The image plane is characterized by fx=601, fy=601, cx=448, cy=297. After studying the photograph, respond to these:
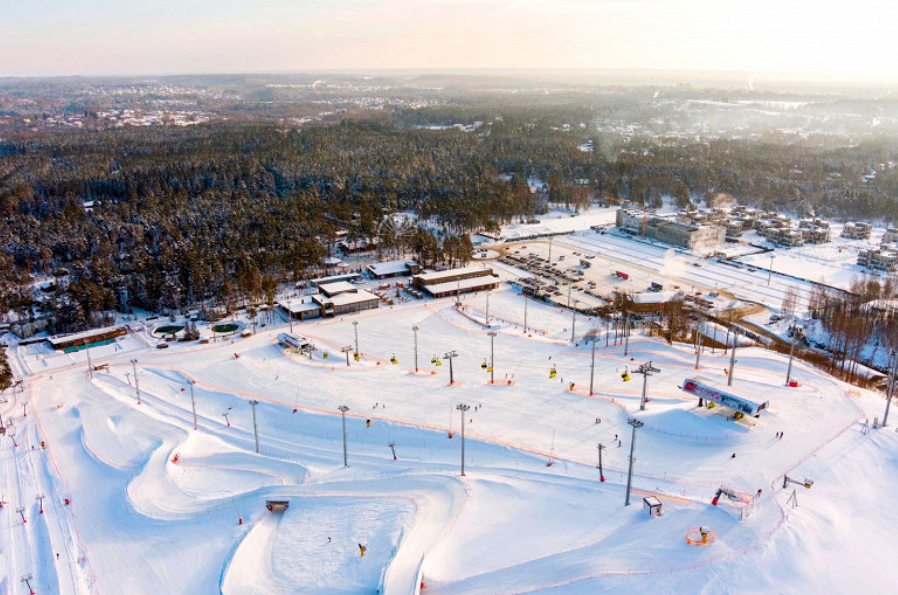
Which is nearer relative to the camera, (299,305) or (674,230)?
(299,305)

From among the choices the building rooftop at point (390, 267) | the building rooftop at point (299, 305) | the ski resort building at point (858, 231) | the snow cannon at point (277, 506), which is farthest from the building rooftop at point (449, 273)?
the ski resort building at point (858, 231)

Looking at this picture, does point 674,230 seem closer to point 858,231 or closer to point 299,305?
point 858,231

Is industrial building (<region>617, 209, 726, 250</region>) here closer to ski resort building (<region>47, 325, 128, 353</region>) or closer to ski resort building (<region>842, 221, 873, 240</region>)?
ski resort building (<region>842, 221, 873, 240</region>)

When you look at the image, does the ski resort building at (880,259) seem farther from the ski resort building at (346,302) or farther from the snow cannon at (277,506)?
the snow cannon at (277,506)

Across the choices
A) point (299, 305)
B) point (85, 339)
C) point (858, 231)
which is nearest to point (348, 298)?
point (299, 305)

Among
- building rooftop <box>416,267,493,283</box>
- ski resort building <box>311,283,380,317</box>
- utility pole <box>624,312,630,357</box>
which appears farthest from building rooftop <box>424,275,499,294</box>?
utility pole <box>624,312,630,357</box>

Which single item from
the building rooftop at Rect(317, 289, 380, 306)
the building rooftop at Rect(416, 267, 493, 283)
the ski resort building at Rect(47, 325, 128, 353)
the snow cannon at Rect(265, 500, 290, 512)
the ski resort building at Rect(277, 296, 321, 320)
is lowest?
the ski resort building at Rect(47, 325, 128, 353)
